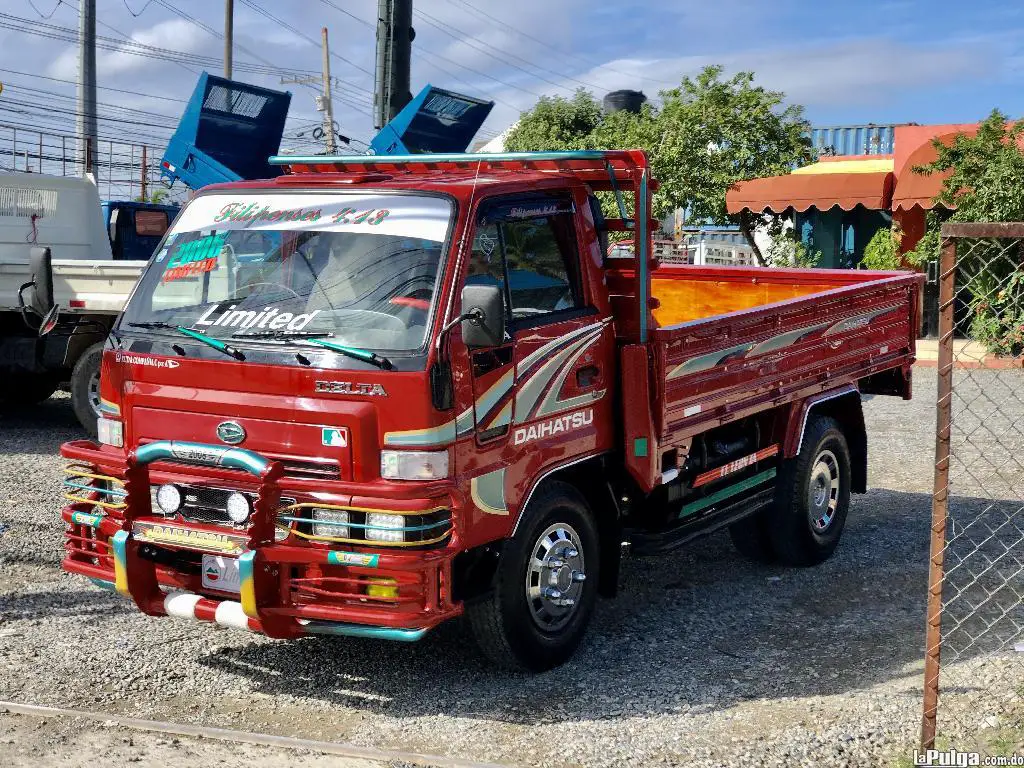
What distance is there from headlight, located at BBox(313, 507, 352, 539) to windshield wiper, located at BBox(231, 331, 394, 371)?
61cm

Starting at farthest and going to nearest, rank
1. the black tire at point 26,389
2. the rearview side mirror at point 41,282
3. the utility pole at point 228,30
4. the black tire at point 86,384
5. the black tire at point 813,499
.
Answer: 1. the utility pole at point 228,30
2. the black tire at point 26,389
3. the black tire at point 86,384
4. the black tire at point 813,499
5. the rearview side mirror at point 41,282

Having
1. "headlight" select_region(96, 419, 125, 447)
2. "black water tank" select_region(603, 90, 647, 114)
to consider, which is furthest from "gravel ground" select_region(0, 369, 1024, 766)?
"black water tank" select_region(603, 90, 647, 114)

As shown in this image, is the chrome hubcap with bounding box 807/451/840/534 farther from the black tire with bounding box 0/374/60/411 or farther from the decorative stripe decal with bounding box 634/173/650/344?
the black tire with bounding box 0/374/60/411

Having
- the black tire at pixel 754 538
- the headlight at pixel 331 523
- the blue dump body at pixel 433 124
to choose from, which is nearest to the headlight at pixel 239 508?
the headlight at pixel 331 523

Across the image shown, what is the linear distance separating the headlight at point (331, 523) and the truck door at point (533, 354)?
54 centimetres

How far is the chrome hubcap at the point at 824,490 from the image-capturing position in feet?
24.4

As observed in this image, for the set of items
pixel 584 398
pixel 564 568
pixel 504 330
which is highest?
pixel 504 330

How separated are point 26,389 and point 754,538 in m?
8.43

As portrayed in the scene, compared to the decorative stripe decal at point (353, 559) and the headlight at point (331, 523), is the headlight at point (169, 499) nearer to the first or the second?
the headlight at point (331, 523)

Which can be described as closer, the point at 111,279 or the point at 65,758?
the point at 65,758

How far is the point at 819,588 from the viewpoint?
6.97 meters

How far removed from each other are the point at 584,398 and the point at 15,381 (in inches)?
326

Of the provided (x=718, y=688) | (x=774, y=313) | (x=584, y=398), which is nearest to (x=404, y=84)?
(x=774, y=313)

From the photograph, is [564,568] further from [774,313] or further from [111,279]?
[111,279]
